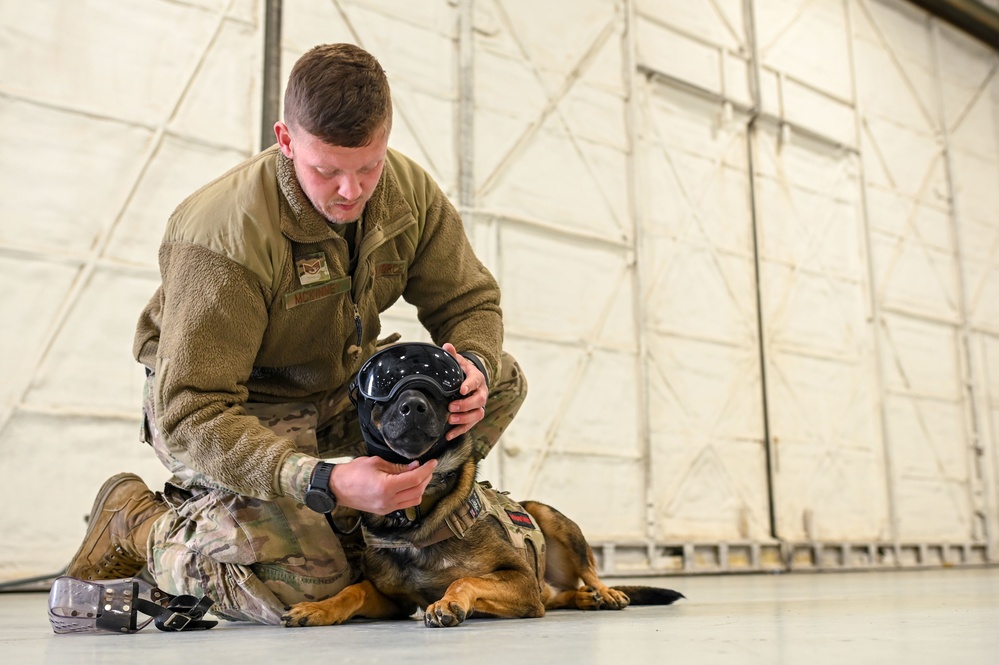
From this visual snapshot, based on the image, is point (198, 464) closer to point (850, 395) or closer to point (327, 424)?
point (327, 424)

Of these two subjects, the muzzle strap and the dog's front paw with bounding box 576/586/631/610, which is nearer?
the muzzle strap

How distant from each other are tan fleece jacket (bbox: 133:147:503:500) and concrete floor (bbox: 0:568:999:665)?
1.58ft

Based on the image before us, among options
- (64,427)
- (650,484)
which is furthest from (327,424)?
(650,484)

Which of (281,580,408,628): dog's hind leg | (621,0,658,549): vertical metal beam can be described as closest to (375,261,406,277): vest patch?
(281,580,408,628): dog's hind leg

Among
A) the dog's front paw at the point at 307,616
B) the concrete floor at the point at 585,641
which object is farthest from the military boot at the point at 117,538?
the dog's front paw at the point at 307,616

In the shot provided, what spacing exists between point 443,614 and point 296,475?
54 cm

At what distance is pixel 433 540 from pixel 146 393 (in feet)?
3.86

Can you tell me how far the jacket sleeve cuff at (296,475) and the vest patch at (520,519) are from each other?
33.2 inches

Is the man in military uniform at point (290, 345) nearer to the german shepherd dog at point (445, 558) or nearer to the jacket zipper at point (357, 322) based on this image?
the jacket zipper at point (357, 322)

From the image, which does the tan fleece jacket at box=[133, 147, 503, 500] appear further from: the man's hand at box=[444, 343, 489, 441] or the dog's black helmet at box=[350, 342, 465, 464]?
the man's hand at box=[444, 343, 489, 441]

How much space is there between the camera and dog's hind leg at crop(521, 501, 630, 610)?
3.42 m

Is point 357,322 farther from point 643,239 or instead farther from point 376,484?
point 643,239

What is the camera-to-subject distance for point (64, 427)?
5.69 meters

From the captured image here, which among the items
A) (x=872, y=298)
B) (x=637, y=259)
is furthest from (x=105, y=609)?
(x=872, y=298)
